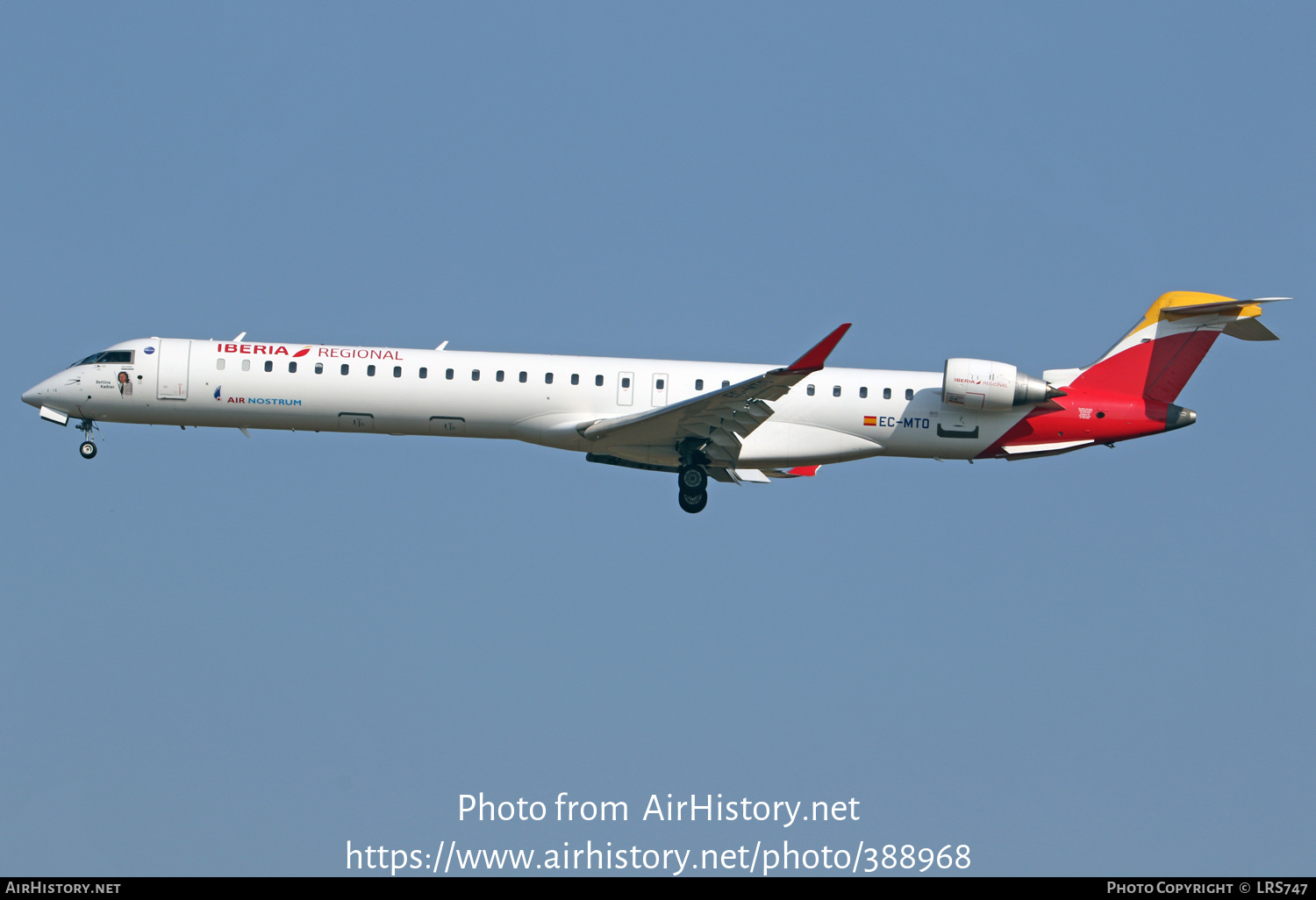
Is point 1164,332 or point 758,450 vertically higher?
point 1164,332

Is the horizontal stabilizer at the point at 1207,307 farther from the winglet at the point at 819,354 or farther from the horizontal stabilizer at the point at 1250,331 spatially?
the winglet at the point at 819,354

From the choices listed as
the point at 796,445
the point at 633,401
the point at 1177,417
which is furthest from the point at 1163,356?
the point at 633,401

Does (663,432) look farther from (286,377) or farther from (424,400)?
(286,377)

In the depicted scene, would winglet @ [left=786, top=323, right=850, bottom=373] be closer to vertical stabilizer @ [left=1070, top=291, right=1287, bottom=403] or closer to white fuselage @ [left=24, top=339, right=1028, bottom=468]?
white fuselage @ [left=24, top=339, right=1028, bottom=468]

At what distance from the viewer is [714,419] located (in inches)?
1166

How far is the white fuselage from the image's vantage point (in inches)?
1195

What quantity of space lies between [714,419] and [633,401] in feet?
6.88

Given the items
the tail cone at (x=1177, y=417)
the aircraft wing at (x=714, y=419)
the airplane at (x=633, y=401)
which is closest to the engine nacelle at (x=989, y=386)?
the airplane at (x=633, y=401)

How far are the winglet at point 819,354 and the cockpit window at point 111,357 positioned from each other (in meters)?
14.8

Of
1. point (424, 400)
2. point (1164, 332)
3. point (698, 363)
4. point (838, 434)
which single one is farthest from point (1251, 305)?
point (424, 400)

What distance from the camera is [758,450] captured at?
30.8 metres

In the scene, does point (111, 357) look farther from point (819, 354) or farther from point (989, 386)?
point (989, 386)

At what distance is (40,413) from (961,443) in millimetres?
20557

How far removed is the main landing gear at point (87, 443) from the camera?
3131cm
